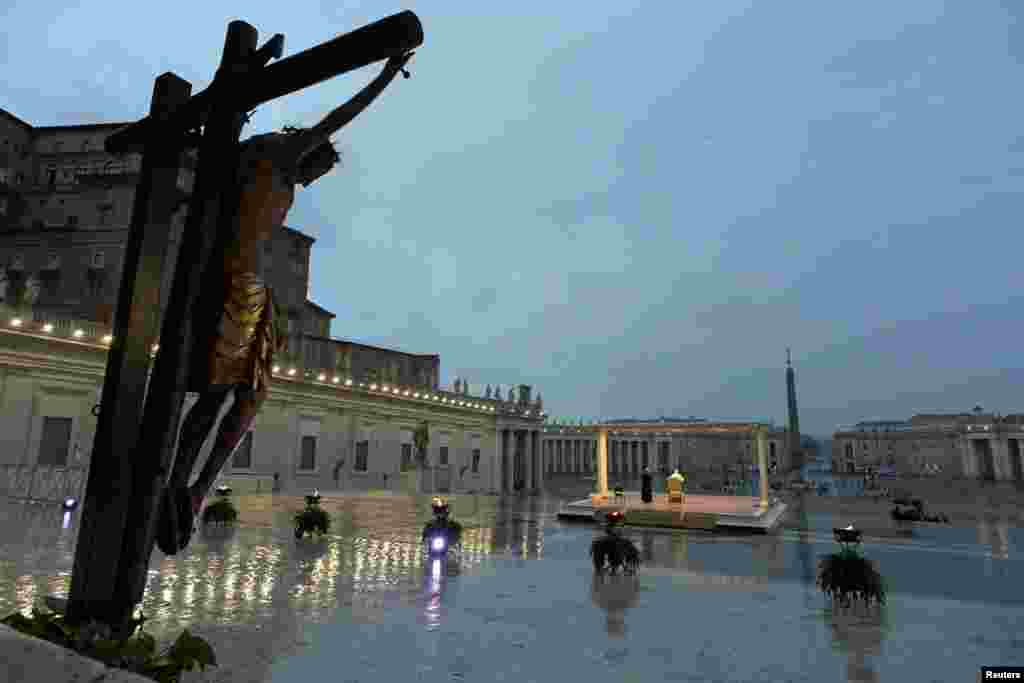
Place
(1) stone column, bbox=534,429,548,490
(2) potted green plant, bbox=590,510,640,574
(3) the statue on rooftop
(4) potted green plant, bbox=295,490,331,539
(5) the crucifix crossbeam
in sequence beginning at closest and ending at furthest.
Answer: (5) the crucifix crossbeam, (2) potted green plant, bbox=590,510,640,574, (4) potted green plant, bbox=295,490,331,539, (3) the statue on rooftop, (1) stone column, bbox=534,429,548,490

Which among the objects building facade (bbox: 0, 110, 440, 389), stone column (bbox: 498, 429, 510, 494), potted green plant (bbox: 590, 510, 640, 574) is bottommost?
potted green plant (bbox: 590, 510, 640, 574)

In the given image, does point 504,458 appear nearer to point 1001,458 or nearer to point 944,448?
point 1001,458

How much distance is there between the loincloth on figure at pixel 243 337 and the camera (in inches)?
175

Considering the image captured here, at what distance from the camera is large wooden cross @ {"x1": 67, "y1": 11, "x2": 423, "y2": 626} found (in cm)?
431

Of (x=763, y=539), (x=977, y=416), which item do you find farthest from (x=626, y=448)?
(x=763, y=539)

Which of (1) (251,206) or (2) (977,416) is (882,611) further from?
(2) (977,416)

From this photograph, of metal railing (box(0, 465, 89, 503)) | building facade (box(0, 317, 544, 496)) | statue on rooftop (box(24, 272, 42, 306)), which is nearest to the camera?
metal railing (box(0, 465, 89, 503))

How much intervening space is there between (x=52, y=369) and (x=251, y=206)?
1227 inches

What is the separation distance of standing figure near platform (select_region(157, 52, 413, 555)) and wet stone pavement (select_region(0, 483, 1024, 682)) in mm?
2173

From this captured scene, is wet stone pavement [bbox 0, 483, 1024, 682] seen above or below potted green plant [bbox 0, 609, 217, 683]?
below

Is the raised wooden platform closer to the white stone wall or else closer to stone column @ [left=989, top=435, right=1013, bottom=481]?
the white stone wall

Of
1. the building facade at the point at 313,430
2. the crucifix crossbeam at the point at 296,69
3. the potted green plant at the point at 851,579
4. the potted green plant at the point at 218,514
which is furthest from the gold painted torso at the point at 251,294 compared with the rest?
the potted green plant at the point at 218,514

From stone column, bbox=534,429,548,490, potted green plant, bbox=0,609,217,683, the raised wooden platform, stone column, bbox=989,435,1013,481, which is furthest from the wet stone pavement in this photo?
stone column, bbox=989,435,1013,481

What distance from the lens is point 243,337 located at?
14.8 ft
